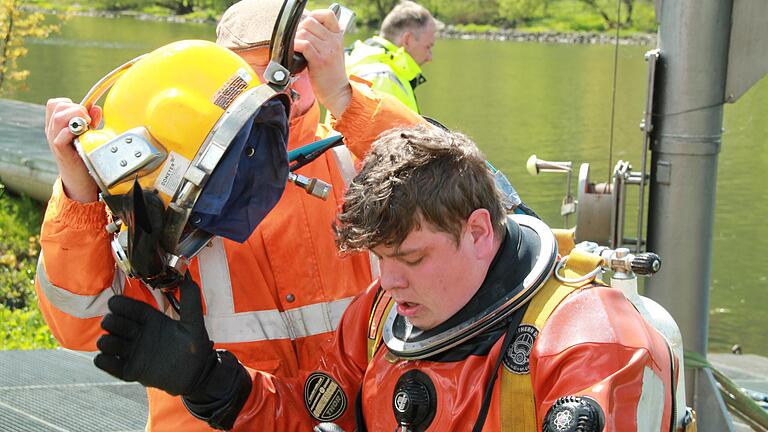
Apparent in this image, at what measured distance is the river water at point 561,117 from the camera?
452 inches

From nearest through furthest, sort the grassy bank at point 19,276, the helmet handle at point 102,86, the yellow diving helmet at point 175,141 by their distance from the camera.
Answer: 1. the yellow diving helmet at point 175,141
2. the helmet handle at point 102,86
3. the grassy bank at point 19,276

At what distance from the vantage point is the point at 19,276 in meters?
8.08

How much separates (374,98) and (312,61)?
21cm

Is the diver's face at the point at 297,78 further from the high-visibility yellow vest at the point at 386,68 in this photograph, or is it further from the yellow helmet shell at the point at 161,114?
the high-visibility yellow vest at the point at 386,68

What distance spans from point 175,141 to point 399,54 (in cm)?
382

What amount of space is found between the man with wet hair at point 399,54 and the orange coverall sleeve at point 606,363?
2902 millimetres

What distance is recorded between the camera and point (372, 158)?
6.61ft

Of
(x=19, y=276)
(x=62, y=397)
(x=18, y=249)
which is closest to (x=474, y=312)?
(x=62, y=397)

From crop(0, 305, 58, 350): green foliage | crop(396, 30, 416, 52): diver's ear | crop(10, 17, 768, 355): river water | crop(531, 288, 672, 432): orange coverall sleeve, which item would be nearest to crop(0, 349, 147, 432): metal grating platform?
crop(0, 305, 58, 350): green foliage

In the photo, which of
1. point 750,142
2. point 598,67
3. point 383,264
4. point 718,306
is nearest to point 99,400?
point 383,264

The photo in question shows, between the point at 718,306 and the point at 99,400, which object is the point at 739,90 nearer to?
the point at 99,400

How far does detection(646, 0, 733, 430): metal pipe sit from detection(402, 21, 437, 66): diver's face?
2.44 metres

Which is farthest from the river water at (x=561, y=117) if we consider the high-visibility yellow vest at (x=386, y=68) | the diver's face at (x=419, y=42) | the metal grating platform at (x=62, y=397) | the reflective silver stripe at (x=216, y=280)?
the reflective silver stripe at (x=216, y=280)

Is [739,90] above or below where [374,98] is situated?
below
